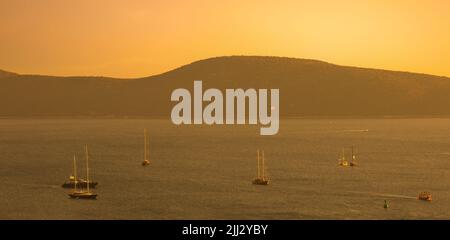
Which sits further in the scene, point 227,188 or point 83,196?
point 227,188

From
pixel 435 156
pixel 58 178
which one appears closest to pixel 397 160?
pixel 435 156

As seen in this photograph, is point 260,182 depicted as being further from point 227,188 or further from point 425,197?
point 425,197

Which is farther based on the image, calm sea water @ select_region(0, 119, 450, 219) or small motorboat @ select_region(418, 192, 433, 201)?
small motorboat @ select_region(418, 192, 433, 201)

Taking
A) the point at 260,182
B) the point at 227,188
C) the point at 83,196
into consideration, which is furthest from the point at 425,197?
the point at 83,196

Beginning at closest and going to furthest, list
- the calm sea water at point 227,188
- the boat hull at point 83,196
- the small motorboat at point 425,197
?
the calm sea water at point 227,188, the small motorboat at point 425,197, the boat hull at point 83,196

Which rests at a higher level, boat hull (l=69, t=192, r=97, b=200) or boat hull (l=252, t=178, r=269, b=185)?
boat hull (l=252, t=178, r=269, b=185)

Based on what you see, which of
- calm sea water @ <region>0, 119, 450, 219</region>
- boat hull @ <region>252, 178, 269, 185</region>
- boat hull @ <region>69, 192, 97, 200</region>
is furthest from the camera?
boat hull @ <region>252, 178, 269, 185</region>

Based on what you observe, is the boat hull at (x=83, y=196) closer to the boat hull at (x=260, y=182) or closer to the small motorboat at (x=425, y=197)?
the boat hull at (x=260, y=182)

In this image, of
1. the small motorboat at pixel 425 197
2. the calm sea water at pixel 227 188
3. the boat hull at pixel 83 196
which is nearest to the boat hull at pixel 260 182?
the calm sea water at pixel 227 188

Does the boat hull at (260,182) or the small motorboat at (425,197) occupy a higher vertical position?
the boat hull at (260,182)

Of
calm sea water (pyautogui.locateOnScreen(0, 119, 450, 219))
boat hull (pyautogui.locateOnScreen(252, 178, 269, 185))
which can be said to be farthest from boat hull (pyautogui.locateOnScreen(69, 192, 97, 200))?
boat hull (pyautogui.locateOnScreen(252, 178, 269, 185))

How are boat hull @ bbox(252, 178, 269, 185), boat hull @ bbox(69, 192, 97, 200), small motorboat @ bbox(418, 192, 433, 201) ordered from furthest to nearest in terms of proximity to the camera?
boat hull @ bbox(252, 178, 269, 185)
boat hull @ bbox(69, 192, 97, 200)
small motorboat @ bbox(418, 192, 433, 201)

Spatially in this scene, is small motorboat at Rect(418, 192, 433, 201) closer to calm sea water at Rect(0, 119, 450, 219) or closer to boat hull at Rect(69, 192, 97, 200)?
calm sea water at Rect(0, 119, 450, 219)
